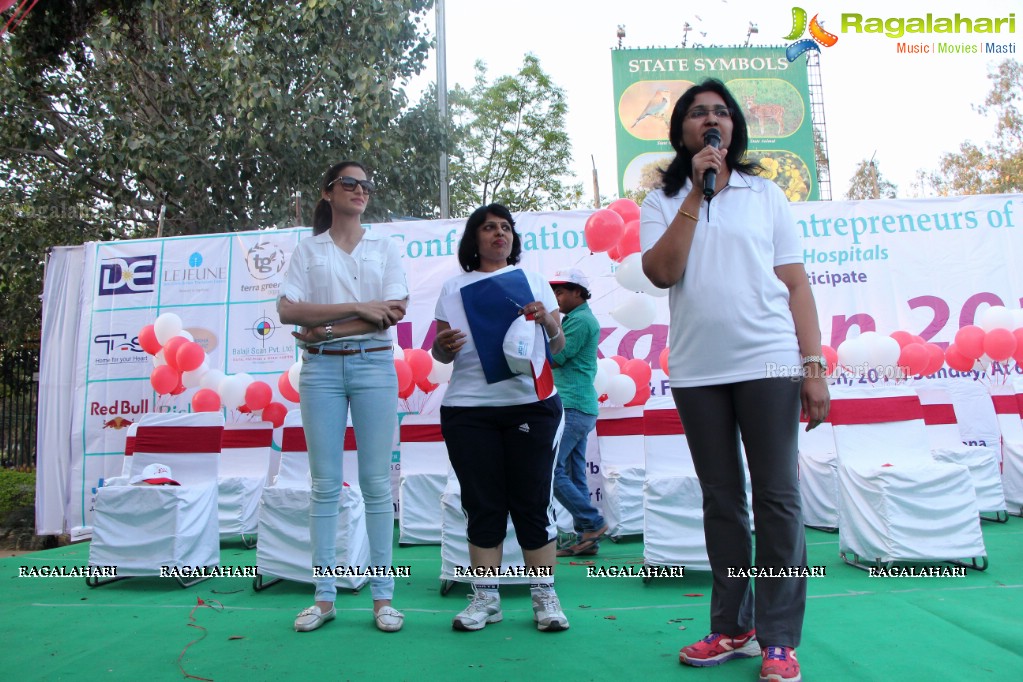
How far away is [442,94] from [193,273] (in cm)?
672

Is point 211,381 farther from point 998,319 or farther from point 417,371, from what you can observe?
point 998,319

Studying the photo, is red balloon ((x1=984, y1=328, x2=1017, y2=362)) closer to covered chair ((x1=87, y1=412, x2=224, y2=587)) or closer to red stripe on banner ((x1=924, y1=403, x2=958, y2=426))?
red stripe on banner ((x1=924, y1=403, x2=958, y2=426))

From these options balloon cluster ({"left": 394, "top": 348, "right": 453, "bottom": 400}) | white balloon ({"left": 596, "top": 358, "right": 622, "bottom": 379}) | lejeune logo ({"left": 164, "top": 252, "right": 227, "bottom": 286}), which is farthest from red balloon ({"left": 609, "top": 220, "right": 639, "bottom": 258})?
lejeune logo ({"left": 164, "top": 252, "right": 227, "bottom": 286})

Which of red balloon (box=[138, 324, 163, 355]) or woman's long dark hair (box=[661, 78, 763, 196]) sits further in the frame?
red balloon (box=[138, 324, 163, 355])

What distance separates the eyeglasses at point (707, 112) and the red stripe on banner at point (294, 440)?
10.1 feet

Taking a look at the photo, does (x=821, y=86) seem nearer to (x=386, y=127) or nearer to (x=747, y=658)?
(x=386, y=127)

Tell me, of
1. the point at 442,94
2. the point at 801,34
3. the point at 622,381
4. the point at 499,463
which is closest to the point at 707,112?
the point at 499,463

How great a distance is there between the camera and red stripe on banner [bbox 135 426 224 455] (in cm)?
430

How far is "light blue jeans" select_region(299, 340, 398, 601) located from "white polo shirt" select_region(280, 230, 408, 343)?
0.53 feet

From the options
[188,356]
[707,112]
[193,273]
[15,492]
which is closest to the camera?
[707,112]

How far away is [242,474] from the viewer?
5543 mm

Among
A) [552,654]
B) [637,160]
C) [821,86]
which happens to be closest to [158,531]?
[552,654]

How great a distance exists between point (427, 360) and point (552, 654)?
3.31 metres

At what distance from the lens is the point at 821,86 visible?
81.3 ft
